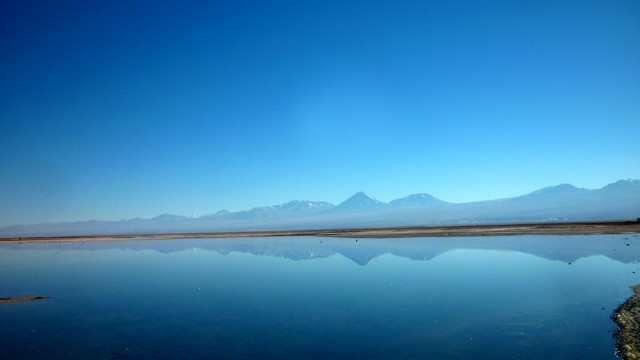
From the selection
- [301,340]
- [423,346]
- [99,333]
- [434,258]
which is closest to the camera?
[423,346]

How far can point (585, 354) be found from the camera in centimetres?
1323

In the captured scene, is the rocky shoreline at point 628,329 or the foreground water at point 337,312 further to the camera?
the foreground water at point 337,312

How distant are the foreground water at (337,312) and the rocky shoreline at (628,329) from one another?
1.25 ft

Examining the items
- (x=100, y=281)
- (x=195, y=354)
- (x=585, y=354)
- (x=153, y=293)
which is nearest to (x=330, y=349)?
(x=195, y=354)

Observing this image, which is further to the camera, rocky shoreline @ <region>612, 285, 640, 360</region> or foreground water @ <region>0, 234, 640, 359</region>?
foreground water @ <region>0, 234, 640, 359</region>

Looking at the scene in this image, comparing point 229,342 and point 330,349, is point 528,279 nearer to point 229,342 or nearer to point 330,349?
point 330,349

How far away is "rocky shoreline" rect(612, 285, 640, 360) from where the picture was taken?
43.3 ft

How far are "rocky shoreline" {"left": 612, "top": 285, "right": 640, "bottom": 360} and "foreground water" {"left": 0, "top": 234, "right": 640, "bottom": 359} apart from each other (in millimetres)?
381

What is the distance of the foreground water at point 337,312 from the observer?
1481cm

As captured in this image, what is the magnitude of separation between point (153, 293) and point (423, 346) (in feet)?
70.9

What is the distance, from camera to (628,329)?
15375 millimetres

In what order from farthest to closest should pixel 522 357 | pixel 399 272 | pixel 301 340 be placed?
pixel 399 272, pixel 301 340, pixel 522 357

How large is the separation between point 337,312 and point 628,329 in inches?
517

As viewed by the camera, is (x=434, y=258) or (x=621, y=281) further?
(x=434, y=258)
